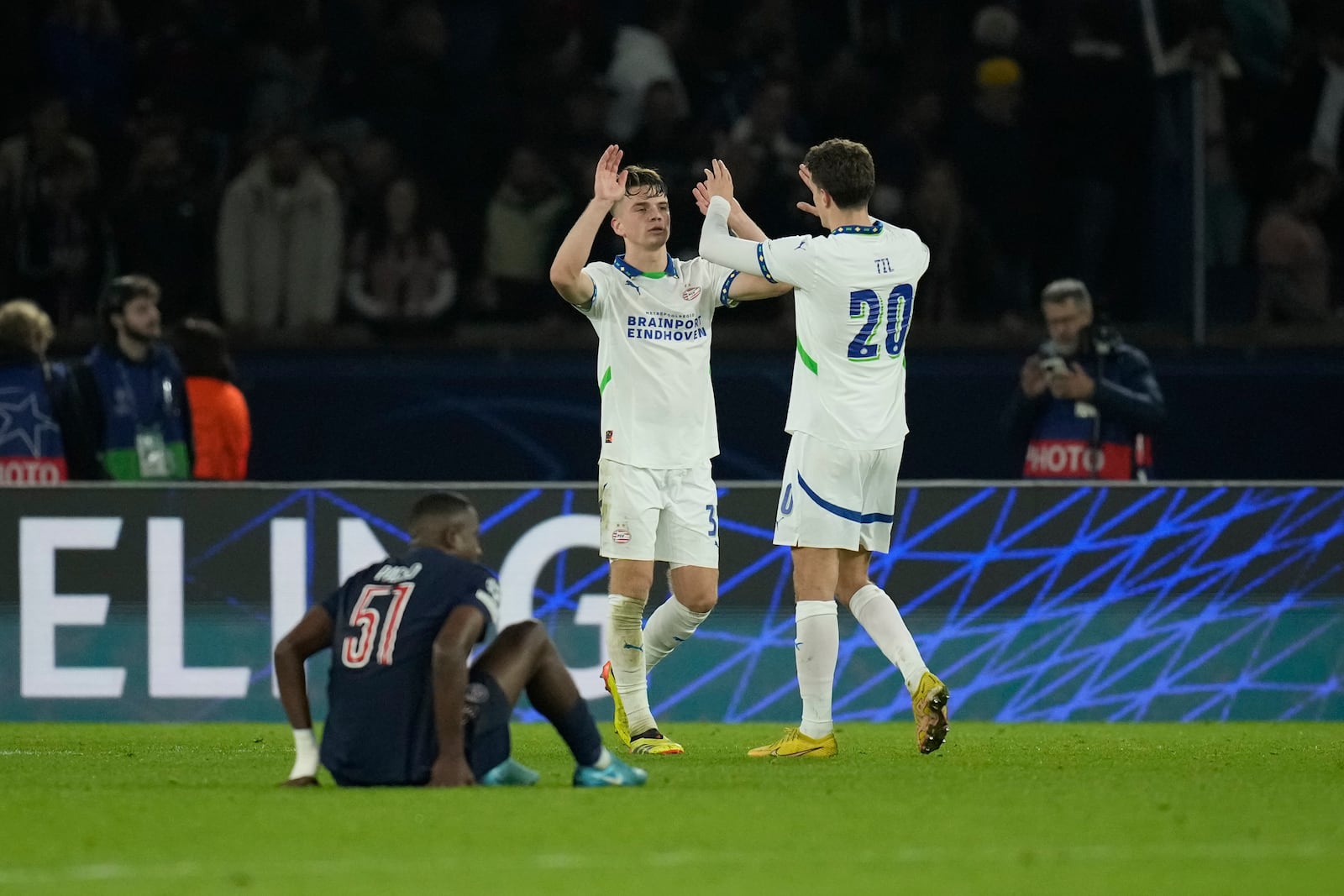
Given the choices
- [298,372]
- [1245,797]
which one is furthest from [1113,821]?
[298,372]

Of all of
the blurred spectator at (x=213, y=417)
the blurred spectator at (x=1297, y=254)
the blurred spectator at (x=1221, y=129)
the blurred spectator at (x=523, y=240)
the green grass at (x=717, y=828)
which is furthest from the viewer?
the blurred spectator at (x=1221, y=129)

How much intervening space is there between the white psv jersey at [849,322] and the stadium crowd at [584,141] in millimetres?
5465

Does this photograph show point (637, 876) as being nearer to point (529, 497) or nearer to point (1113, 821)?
point (1113, 821)

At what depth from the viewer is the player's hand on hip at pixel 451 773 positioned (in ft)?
19.7

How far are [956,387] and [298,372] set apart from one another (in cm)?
381

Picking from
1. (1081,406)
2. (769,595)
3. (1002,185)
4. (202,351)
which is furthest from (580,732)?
(1002,185)

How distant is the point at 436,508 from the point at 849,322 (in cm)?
184

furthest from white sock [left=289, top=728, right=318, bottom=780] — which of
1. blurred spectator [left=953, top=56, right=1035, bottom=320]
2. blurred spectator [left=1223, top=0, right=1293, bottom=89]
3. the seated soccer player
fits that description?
blurred spectator [left=1223, top=0, right=1293, bottom=89]

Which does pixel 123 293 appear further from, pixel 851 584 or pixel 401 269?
pixel 851 584

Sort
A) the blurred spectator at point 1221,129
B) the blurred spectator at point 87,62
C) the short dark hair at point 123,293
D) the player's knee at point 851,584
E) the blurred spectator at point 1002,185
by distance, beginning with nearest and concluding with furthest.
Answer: the player's knee at point 851,584
the short dark hair at point 123,293
the blurred spectator at point 1002,185
the blurred spectator at point 1221,129
the blurred spectator at point 87,62

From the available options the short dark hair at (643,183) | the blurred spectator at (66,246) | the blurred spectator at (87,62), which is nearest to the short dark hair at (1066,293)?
the short dark hair at (643,183)

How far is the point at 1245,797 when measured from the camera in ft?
20.6

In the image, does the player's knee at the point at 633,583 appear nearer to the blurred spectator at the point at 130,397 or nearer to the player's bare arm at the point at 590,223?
the player's bare arm at the point at 590,223

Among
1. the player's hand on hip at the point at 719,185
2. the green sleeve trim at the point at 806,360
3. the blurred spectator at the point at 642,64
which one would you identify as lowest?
the green sleeve trim at the point at 806,360
